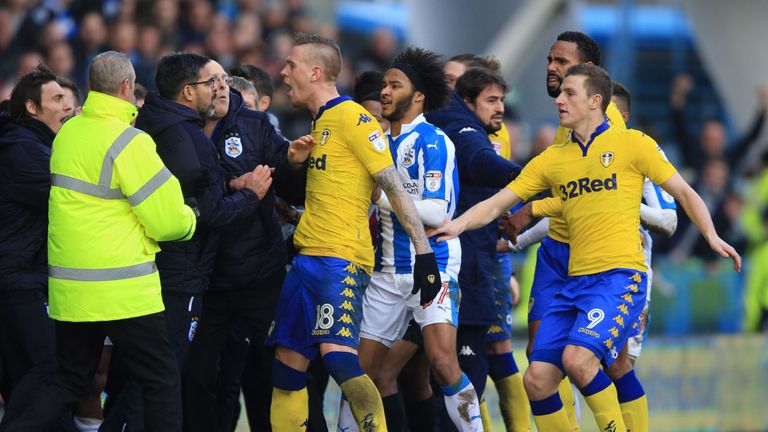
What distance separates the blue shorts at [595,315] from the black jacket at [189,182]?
71.6 inches

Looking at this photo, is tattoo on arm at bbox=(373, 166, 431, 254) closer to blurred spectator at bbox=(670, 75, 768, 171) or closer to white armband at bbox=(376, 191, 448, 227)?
white armband at bbox=(376, 191, 448, 227)


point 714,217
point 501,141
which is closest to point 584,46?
point 501,141

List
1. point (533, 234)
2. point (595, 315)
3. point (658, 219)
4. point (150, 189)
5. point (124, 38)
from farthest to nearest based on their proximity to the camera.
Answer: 1. point (124, 38)
2. point (533, 234)
3. point (658, 219)
4. point (595, 315)
5. point (150, 189)

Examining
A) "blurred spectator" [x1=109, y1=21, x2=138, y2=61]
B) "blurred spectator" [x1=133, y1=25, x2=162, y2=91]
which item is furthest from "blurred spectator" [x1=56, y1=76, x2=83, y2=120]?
"blurred spectator" [x1=109, y1=21, x2=138, y2=61]

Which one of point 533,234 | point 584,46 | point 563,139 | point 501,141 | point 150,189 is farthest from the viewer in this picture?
point 501,141

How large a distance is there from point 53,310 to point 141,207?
0.75m

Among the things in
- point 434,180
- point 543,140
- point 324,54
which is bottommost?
point 434,180

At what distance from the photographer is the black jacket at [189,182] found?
7359 mm

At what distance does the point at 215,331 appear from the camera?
8.01 metres

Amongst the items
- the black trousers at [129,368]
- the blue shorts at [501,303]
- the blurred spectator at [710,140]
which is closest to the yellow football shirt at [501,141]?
the blue shorts at [501,303]

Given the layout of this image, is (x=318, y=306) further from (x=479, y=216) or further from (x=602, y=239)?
(x=602, y=239)

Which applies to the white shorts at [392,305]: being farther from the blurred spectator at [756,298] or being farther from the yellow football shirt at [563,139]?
the blurred spectator at [756,298]

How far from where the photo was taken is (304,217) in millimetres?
7551

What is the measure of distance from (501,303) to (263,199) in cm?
192
